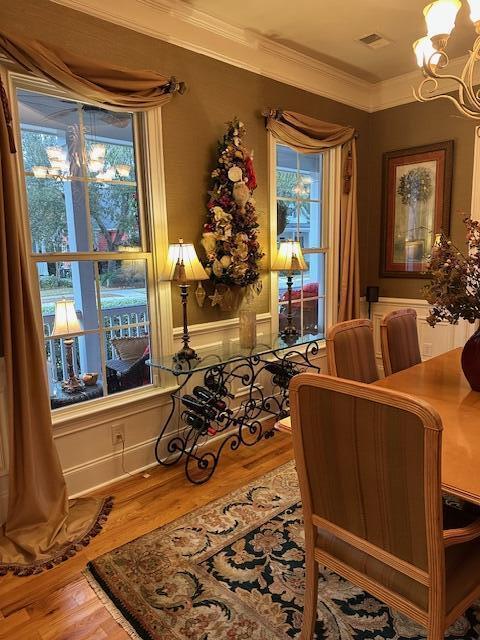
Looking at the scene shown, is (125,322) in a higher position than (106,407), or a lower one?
higher

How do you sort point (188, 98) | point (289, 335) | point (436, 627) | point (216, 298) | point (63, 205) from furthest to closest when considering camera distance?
point (289, 335) → point (216, 298) → point (188, 98) → point (63, 205) → point (436, 627)

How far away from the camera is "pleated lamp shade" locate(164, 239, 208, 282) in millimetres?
2650

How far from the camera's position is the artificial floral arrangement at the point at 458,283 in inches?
69.7

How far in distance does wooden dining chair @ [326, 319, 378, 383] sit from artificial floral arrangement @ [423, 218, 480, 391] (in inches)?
17.4

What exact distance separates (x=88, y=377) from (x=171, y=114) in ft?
5.61

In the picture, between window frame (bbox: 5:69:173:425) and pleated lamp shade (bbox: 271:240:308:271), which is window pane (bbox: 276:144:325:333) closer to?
pleated lamp shade (bbox: 271:240:308:271)

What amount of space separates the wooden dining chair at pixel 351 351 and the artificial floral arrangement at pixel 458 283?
0.44 meters

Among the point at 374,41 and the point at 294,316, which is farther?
the point at 294,316

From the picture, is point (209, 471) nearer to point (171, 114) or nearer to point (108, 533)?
point (108, 533)

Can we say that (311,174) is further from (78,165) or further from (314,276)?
(78,165)

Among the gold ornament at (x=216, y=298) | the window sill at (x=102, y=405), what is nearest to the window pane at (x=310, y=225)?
the gold ornament at (x=216, y=298)

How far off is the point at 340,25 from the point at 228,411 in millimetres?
2745

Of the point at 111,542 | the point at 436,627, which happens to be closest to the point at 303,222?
the point at 111,542

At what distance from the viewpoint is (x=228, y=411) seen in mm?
2838
